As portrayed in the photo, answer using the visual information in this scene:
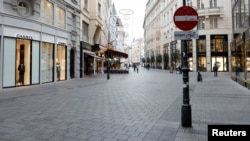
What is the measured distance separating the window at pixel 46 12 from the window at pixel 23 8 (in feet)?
7.08

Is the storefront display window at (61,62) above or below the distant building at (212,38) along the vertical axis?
below

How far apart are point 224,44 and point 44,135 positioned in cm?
5136

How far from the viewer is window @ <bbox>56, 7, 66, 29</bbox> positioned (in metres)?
25.0

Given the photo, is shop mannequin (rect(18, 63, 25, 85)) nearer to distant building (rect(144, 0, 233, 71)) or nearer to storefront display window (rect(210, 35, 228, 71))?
distant building (rect(144, 0, 233, 71))

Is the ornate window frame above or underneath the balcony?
underneath

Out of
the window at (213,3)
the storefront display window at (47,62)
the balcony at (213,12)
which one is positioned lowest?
the storefront display window at (47,62)

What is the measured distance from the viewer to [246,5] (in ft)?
59.1

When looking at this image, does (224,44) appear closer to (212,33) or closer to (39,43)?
(212,33)

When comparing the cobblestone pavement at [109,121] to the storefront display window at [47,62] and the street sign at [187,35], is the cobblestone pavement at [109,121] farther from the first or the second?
the storefront display window at [47,62]

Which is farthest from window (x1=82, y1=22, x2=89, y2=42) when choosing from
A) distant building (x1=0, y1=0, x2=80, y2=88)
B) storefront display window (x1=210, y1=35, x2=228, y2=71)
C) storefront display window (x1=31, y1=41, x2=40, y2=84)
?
storefront display window (x1=210, y1=35, x2=228, y2=71)

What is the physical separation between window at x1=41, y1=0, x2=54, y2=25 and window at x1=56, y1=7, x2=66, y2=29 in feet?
4.23

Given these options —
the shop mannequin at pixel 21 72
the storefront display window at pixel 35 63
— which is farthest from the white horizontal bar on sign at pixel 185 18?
the storefront display window at pixel 35 63

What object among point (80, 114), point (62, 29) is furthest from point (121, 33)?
point (80, 114)

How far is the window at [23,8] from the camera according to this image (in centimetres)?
1851
